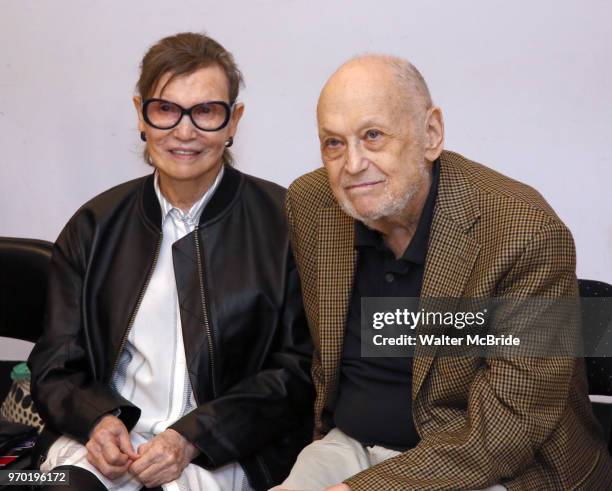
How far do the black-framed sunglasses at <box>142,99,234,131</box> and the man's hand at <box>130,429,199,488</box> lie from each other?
0.81 m

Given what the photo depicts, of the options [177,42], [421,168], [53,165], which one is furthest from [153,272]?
[53,165]

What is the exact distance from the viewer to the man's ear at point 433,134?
2.17 metres

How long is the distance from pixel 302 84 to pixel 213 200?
93 cm

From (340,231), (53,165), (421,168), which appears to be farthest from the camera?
(53,165)

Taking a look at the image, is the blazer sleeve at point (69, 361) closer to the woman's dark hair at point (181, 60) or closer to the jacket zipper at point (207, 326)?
the jacket zipper at point (207, 326)

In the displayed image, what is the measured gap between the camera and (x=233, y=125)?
2635mm

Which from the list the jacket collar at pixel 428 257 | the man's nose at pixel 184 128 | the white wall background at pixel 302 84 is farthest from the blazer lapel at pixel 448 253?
the white wall background at pixel 302 84

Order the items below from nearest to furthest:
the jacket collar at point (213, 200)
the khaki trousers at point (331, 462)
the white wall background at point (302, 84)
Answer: the khaki trousers at point (331, 462) < the jacket collar at point (213, 200) < the white wall background at point (302, 84)

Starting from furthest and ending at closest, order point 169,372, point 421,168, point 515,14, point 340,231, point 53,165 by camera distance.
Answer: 1. point 53,165
2. point 515,14
3. point 169,372
4. point 340,231
5. point 421,168

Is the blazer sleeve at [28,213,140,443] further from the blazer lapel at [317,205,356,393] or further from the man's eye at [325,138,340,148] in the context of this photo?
the man's eye at [325,138,340,148]

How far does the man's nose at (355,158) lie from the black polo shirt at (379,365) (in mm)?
198

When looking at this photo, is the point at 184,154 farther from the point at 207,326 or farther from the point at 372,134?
the point at 372,134

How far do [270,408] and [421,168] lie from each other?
0.77 metres

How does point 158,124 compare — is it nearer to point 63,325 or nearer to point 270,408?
point 63,325
